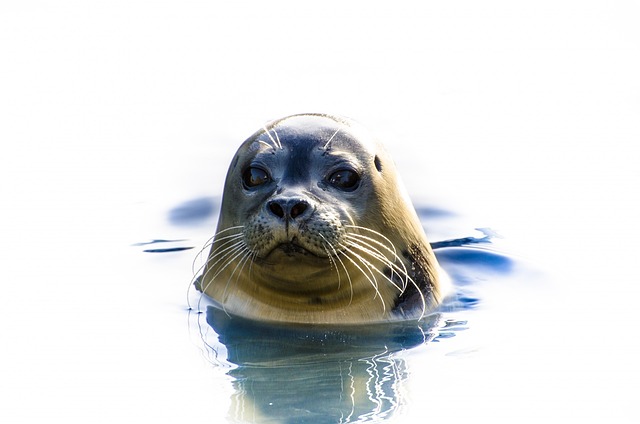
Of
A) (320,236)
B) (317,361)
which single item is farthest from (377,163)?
(317,361)

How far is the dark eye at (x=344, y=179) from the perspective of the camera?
7.32m

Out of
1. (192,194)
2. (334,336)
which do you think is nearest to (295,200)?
(334,336)

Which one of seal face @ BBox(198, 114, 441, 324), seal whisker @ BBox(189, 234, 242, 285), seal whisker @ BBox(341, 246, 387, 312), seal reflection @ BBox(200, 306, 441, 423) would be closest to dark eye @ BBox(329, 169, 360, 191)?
seal face @ BBox(198, 114, 441, 324)

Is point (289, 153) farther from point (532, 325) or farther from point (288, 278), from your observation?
point (532, 325)

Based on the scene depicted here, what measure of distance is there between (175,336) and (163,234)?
2.20m

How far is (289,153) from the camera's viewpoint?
7359 mm

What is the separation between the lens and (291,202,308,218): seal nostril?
22.5ft

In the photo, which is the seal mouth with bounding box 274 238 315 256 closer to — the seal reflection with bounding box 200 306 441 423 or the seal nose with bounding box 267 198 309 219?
the seal nose with bounding box 267 198 309 219

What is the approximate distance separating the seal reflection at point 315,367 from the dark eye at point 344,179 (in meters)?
0.79

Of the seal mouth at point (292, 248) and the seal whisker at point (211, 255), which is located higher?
the seal mouth at point (292, 248)

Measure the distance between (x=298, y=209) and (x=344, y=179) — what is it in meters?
0.56

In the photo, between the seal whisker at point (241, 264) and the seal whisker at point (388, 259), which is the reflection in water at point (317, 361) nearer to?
the seal whisker at point (241, 264)

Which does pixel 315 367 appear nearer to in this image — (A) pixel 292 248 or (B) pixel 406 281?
(A) pixel 292 248

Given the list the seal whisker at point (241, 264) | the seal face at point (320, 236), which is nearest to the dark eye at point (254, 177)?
the seal face at point (320, 236)
